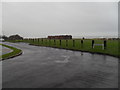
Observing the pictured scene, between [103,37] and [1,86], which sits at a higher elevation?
[103,37]

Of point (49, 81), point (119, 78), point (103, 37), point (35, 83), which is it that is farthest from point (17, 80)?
point (103, 37)

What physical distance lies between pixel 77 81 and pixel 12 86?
2840 mm

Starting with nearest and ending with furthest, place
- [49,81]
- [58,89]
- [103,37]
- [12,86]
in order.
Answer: [58,89] < [12,86] < [49,81] < [103,37]

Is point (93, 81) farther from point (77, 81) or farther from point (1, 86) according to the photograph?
point (1, 86)

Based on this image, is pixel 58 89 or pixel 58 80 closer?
pixel 58 89

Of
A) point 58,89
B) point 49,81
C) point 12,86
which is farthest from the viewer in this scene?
point 49,81

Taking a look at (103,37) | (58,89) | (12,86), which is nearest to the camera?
(58,89)

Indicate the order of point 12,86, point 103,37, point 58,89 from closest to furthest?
point 58,89 → point 12,86 → point 103,37

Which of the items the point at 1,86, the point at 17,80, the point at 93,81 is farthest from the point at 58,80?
the point at 1,86

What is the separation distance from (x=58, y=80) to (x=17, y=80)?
1.96 meters

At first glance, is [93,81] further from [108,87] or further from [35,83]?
[35,83]

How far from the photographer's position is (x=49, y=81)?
507 centimetres

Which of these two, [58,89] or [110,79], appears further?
[110,79]

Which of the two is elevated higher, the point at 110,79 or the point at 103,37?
the point at 103,37
